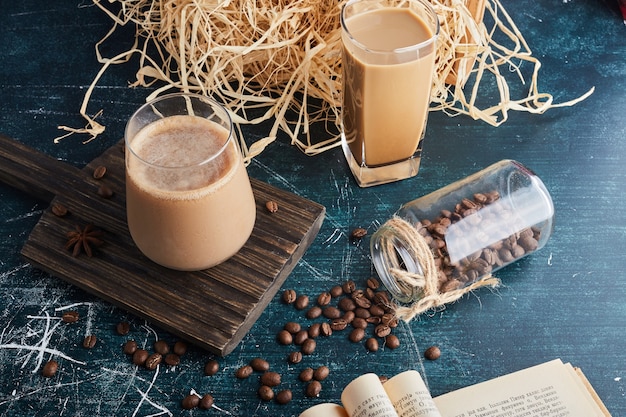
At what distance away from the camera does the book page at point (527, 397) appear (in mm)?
1247

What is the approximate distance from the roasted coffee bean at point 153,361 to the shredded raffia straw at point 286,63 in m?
0.49

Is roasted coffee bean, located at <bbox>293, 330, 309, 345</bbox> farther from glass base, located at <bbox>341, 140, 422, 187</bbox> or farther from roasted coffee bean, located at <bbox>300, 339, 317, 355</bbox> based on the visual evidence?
glass base, located at <bbox>341, 140, 422, 187</bbox>

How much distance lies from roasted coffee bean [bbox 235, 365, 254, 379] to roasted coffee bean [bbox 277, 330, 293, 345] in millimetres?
76

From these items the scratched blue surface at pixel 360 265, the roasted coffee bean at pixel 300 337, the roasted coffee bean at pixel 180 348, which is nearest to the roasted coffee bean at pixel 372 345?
the scratched blue surface at pixel 360 265

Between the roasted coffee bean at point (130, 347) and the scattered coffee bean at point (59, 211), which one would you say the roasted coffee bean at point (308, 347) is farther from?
the scattered coffee bean at point (59, 211)

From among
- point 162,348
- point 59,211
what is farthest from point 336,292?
point 59,211

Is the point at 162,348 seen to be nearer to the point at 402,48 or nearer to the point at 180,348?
the point at 180,348

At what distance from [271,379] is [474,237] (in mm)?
449

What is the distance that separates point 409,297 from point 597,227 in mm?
430

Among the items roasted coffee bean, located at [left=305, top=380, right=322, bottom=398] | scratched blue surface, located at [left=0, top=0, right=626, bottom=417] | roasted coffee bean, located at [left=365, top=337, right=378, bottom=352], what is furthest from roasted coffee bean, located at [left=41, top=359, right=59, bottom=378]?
roasted coffee bean, located at [left=365, top=337, right=378, bottom=352]

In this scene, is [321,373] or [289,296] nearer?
[321,373]

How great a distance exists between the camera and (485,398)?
1.27 m

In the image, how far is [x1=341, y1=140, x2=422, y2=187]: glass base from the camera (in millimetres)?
1579

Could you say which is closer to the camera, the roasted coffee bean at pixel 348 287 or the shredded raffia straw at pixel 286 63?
the roasted coffee bean at pixel 348 287
